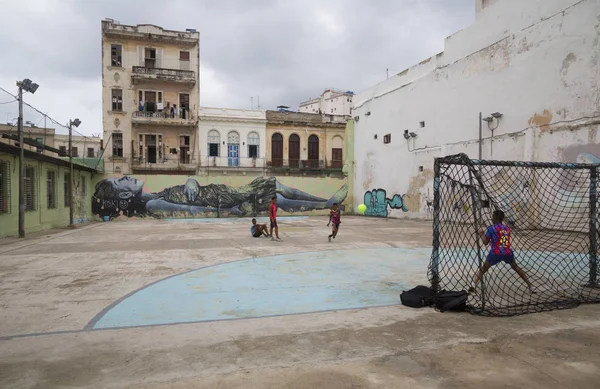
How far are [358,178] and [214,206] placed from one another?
11.1 m

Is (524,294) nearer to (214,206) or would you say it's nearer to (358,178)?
(214,206)

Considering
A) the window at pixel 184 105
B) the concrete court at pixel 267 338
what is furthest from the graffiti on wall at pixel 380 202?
the concrete court at pixel 267 338

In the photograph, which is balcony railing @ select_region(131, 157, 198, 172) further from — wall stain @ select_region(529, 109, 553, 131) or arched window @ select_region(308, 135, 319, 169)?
wall stain @ select_region(529, 109, 553, 131)

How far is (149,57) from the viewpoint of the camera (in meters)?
34.8

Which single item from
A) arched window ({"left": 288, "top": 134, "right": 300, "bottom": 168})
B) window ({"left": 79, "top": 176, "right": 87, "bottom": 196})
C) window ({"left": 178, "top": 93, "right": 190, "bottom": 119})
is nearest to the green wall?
window ({"left": 79, "top": 176, "right": 87, "bottom": 196})

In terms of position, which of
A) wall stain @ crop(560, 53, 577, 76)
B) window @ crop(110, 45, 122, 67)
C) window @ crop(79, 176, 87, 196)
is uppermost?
window @ crop(110, 45, 122, 67)

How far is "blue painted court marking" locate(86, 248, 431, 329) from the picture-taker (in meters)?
5.50

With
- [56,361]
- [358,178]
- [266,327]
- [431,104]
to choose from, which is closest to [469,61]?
[431,104]

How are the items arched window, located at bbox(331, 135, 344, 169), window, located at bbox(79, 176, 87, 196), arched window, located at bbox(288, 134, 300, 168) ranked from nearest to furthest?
window, located at bbox(79, 176, 87, 196)
arched window, located at bbox(288, 134, 300, 168)
arched window, located at bbox(331, 135, 344, 169)

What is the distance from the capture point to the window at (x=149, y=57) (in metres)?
34.8

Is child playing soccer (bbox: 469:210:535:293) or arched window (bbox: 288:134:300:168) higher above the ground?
arched window (bbox: 288:134:300:168)

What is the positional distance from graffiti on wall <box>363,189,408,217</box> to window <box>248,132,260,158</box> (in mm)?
11578

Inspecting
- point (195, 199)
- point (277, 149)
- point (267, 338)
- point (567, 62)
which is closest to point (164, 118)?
point (277, 149)

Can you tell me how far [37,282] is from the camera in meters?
7.36
